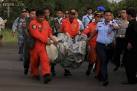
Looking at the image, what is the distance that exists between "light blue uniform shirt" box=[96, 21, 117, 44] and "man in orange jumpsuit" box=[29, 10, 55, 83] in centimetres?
122

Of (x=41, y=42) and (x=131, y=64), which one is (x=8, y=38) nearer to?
(x=41, y=42)

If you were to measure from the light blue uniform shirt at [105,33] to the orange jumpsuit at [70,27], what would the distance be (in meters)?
1.76

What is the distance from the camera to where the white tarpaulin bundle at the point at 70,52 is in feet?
43.7

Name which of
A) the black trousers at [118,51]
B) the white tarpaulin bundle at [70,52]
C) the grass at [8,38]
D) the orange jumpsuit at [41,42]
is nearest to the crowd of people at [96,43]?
the orange jumpsuit at [41,42]

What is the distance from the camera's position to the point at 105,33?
41.0 ft

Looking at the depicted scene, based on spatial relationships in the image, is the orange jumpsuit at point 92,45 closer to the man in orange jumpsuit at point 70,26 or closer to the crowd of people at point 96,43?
the crowd of people at point 96,43

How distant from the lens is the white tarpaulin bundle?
13.3 meters

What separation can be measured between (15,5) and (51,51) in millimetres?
24630

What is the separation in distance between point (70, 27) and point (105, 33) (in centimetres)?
200

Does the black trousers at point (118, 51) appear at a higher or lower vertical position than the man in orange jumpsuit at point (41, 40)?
lower

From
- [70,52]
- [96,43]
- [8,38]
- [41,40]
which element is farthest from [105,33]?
[8,38]

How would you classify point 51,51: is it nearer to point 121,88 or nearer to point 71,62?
point 71,62

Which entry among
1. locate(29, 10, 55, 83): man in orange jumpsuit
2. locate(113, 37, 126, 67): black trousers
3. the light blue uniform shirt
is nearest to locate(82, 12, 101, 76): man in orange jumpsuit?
the light blue uniform shirt

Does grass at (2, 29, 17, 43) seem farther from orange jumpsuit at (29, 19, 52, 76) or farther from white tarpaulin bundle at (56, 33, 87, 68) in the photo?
orange jumpsuit at (29, 19, 52, 76)
